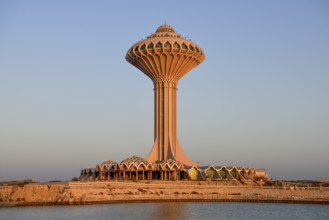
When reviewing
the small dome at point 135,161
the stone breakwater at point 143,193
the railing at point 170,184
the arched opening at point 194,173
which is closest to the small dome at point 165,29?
the small dome at point 135,161

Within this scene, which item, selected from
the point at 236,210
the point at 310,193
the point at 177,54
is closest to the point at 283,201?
the point at 310,193

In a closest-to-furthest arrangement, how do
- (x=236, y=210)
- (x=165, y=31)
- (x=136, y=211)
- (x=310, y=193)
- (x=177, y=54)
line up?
(x=136, y=211) < (x=236, y=210) < (x=310, y=193) < (x=177, y=54) < (x=165, y=31)

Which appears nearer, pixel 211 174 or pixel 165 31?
pixel 211 174

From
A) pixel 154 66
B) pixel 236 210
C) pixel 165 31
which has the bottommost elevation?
pixel 236 210

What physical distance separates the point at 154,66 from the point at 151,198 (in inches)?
1458

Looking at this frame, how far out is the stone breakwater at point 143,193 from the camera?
195 ft

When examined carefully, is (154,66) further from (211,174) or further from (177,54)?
(211,174)

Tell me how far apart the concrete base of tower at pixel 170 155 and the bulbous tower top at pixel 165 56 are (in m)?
13.9

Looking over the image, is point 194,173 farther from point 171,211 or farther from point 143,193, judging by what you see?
point 171,211

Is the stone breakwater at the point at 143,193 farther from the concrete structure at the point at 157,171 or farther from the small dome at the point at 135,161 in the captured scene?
the small dome at the point at 135,161

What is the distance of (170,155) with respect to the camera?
92125 millimetres

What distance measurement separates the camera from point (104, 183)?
65.3m

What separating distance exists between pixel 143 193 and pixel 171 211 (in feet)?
44.0

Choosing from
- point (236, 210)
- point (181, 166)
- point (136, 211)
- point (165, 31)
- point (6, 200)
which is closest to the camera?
point (136, 211)
